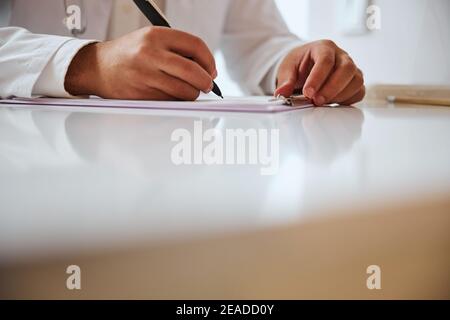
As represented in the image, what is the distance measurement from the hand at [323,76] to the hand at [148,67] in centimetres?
12

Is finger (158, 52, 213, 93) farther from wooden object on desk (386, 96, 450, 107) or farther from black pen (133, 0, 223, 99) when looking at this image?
wooden object on desk (386, 96, 450, 107)

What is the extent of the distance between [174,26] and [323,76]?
0.56 meters

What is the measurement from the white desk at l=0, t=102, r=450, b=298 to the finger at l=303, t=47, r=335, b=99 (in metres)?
0.41

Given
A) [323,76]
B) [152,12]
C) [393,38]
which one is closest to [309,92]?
[323,76]

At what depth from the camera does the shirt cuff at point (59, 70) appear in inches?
24.4

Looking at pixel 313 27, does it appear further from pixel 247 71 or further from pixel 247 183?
pixel 247 183

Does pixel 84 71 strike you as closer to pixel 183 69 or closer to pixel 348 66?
pixel 183 69

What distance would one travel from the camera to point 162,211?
17cm

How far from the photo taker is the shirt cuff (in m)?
0.62

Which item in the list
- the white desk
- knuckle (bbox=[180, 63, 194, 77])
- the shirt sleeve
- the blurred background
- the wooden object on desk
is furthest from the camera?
the blurred background

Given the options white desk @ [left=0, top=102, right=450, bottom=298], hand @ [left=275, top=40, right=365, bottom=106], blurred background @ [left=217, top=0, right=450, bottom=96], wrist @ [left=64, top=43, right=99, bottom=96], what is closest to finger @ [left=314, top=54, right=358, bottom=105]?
hand @ [left=275, top=40, right=365, bottom=106]

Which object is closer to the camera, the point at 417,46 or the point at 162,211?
the point at 162,211
